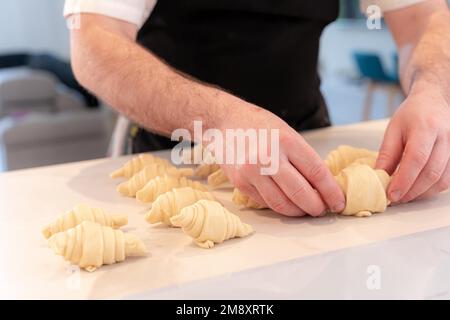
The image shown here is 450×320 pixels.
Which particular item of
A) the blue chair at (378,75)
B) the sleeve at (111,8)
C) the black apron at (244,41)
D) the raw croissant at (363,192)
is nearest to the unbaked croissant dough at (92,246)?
the raw croissant at (363,192)

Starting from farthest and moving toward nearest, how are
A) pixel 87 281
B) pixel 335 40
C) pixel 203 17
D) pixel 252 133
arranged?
pixel 335 40, pixel 203 17, pixel 252 133, pixel 87 281

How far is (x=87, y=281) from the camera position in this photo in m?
0.63

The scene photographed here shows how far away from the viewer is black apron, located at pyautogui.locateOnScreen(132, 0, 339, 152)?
1302 mm

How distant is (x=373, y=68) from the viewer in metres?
4.37

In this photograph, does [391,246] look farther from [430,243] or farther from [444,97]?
[444,97]

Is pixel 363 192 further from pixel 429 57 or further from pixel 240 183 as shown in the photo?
pixel 429 57

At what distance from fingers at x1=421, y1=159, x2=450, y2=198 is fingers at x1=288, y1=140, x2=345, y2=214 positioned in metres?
0.17

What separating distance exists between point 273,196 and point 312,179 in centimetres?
6

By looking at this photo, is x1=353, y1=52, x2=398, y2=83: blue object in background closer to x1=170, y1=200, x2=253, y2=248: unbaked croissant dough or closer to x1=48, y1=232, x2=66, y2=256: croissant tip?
x1=170, y1=200, x2=253, y2=248: unbaked croissant dough

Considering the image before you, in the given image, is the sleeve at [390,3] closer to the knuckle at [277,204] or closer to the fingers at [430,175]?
the fingers at [430,175]

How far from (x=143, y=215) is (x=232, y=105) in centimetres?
21

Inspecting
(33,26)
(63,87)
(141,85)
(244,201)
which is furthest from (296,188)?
(33,26)

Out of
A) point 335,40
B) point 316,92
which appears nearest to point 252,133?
point 316,92

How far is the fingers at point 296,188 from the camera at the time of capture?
76cm
